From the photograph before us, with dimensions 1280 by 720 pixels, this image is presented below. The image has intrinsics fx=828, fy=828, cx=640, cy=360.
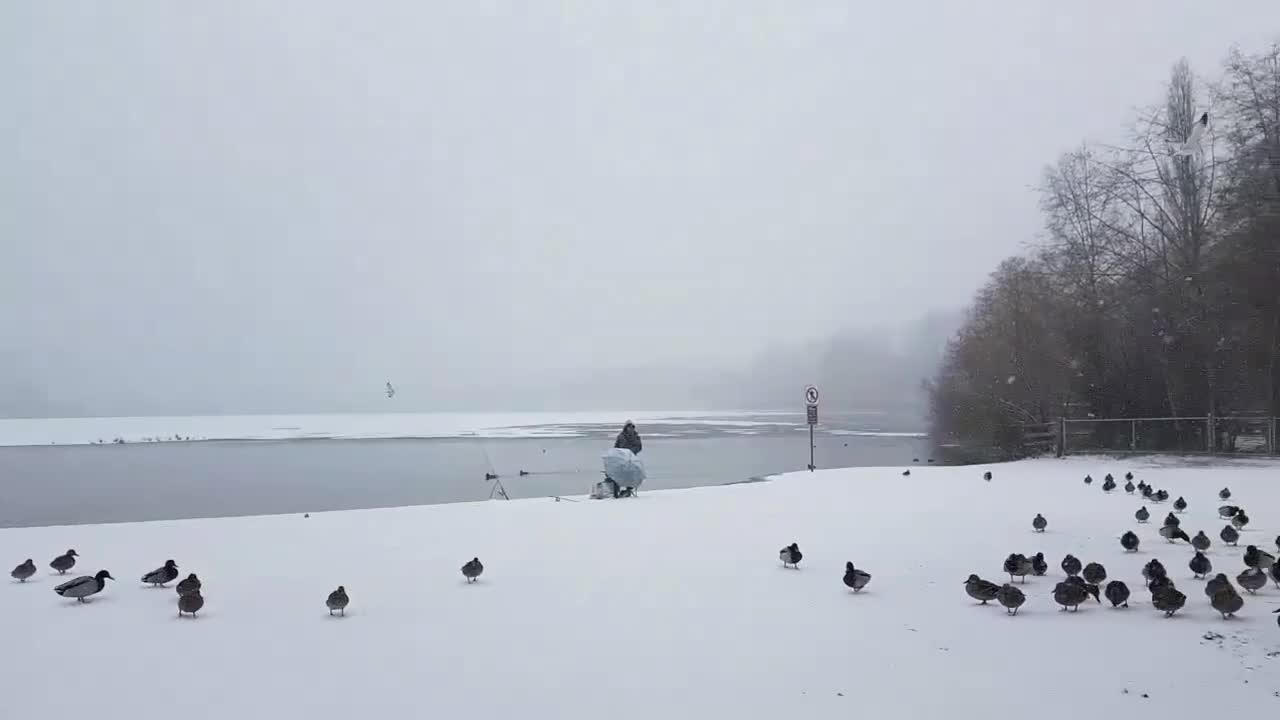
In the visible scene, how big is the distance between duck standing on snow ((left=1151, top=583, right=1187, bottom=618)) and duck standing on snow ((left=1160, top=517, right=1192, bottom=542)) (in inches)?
129

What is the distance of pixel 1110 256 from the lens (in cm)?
2853

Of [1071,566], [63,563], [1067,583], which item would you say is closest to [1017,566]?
[1071,566]

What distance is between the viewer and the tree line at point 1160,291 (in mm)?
22344

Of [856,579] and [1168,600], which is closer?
[1168,600]

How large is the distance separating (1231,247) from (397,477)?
90.3 ft

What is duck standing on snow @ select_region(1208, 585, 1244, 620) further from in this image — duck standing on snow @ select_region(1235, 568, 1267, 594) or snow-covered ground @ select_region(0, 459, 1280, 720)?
duck standing on snow @ select_region(1235, 568, 1267, 594)

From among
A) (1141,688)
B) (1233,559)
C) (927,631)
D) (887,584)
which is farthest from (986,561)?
(1141,688)

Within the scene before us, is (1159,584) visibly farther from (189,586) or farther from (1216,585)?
(189,586)

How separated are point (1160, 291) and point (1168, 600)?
23437mm

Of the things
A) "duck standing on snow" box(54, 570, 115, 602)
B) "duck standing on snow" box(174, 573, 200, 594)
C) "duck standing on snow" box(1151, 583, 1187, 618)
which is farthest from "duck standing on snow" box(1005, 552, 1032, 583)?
"duck standing on snow" box(54, 570, 115, 602)

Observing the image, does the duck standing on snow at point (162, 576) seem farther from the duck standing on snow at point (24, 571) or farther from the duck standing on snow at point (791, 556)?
the duck standing on snow at point (791, 556)

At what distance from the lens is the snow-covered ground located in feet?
15.8

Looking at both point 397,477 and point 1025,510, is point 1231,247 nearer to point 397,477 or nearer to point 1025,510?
point 1025,510

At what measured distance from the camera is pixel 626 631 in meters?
6.22
